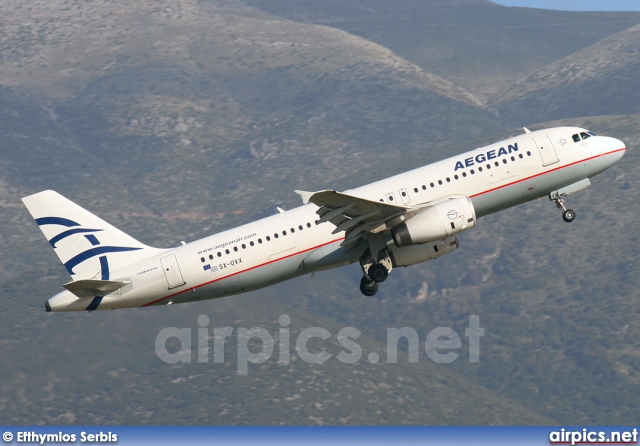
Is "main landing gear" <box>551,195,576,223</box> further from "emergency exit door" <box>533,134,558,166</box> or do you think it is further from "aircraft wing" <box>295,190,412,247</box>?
"aircraft wing" <box>295,190,412,247</box>

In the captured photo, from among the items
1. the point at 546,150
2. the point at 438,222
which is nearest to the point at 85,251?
the point at 438,222

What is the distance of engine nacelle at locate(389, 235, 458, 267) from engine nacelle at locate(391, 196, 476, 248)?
261 cm

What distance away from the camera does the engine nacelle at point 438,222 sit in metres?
68.4

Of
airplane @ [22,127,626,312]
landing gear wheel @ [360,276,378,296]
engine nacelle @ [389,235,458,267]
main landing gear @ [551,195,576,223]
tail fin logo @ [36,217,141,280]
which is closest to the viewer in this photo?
airplane @ [22,127,626,312]

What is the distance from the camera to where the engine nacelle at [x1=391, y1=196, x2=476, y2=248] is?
6844 centimetres

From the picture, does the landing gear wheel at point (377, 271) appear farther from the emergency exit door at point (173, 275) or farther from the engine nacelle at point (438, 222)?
the emergency exit door at point (173, 275)

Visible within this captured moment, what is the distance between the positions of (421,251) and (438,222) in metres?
3.94

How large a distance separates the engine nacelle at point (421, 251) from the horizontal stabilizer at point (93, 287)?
657 inches

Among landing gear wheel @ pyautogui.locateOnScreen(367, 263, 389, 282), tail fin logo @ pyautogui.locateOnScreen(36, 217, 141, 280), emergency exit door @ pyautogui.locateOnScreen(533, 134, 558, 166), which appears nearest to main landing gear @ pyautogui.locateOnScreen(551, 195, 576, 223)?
emergency exit door @ pyautogui.locateOnScreen(533, 134, 558, 166)

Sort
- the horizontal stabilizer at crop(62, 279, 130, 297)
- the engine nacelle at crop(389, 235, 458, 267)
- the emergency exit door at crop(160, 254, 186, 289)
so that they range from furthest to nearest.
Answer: the engine nacelle at crop(389, 235, 458, 267) < the emergency exit door at crop(160, 254, 186, 289) < the horizontal stabilizer at crop(62, 279, 130, 297)

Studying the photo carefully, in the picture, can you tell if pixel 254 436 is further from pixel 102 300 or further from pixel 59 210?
pixel 59 210

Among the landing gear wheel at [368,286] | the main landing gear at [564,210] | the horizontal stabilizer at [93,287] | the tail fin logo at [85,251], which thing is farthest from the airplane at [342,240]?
the main landing gear at [564,210]

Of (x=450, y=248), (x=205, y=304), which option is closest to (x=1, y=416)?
(x=205, y=304)

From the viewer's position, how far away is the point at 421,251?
71.9 meters
